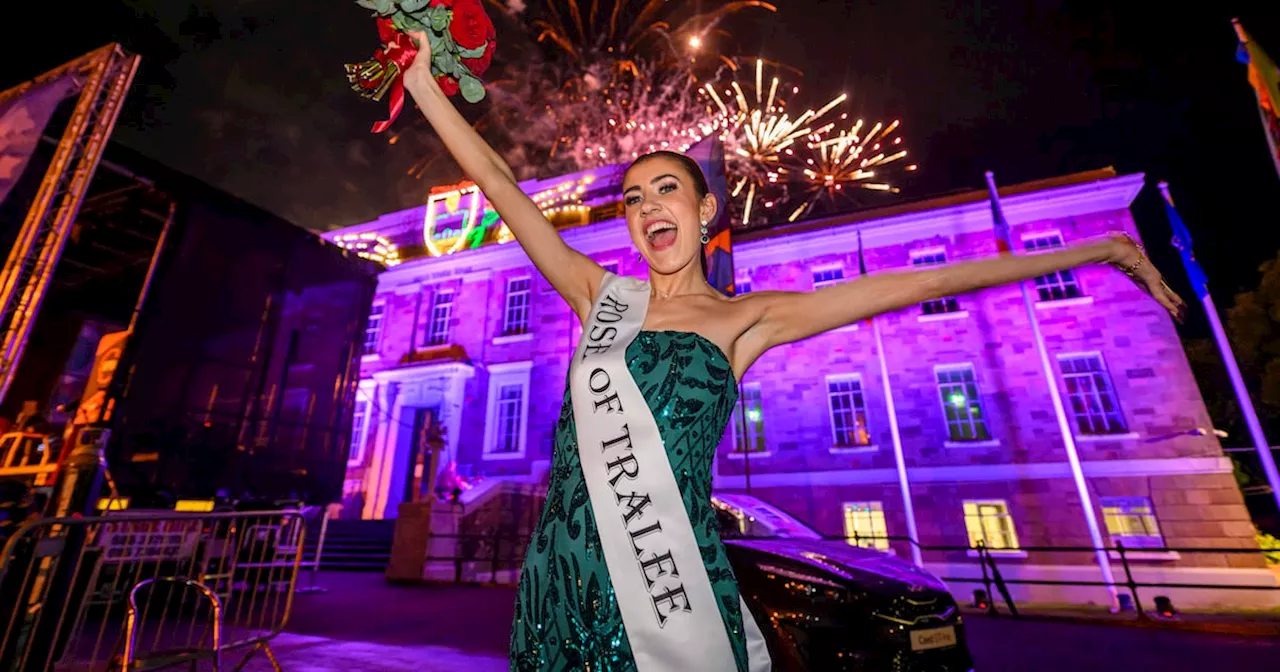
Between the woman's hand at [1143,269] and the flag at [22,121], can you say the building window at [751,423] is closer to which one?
the woman's hand at [1143,269]

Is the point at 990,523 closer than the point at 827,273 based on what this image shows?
Yes

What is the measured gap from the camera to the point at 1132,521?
1299cm

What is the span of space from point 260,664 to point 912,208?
18.2 meters

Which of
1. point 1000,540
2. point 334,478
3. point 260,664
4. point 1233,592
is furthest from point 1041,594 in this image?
point 334,478

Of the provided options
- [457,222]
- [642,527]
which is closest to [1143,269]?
[642,527]

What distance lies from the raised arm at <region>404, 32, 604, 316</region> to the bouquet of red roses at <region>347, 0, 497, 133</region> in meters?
0.03

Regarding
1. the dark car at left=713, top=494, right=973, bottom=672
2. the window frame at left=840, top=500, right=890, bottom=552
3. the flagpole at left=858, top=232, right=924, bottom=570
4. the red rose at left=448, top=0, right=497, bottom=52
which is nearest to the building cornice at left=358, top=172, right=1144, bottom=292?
the flagpole at left=858, top=232, right=924, bottom=570

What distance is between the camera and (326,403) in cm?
1371

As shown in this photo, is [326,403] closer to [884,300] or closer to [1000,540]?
[884,300]

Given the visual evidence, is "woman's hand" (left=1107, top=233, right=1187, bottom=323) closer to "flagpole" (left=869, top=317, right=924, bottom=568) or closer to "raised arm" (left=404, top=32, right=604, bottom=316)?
"raised arm" (left=404, top=32, right=604, bottom=316)

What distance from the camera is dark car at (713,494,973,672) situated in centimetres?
371

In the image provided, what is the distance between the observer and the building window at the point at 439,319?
66.2ft

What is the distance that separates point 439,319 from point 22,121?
1314 centimetres

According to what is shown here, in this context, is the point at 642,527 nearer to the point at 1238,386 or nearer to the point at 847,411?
the point at 1238,386
